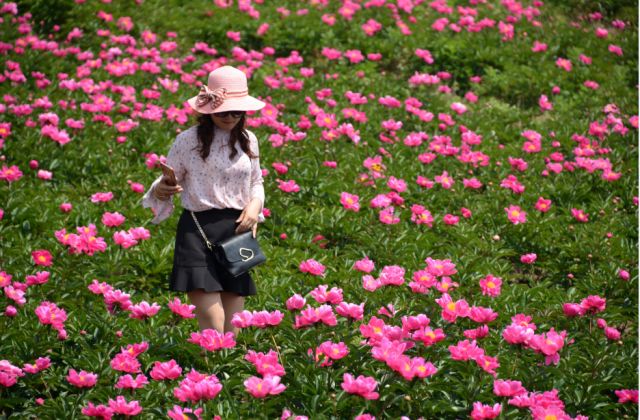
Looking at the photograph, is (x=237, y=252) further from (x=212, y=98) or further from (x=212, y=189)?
(x=212, y=98)

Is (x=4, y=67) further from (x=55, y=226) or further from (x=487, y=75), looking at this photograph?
(x=487, y=75)

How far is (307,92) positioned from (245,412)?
5.33m

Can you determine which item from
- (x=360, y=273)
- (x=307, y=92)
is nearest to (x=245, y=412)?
(x=360, y=273)

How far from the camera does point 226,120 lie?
364 cm

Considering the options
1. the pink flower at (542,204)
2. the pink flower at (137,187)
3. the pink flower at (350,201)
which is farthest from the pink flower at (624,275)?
the pink flower at (137,187)

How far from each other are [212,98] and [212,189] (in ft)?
1.49

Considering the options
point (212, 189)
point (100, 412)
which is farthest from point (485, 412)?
point (212, 189)

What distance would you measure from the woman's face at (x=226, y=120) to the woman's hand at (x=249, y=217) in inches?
15.7

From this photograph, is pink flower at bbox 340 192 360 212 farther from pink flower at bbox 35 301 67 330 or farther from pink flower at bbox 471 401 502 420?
pink flower at bbox 471 401 502 420

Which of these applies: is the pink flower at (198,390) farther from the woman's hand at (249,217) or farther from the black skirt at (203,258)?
the woman's hand at (249,217)

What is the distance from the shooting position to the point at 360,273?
4.72 m

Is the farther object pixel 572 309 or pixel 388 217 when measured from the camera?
pixel 388 217

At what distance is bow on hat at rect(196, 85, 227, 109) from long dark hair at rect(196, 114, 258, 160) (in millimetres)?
131

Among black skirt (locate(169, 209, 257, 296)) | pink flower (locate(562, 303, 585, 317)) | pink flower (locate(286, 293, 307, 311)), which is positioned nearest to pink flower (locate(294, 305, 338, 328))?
pink flower (locate(286, 293, 307, 311))
